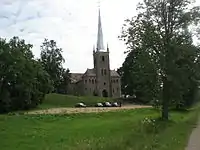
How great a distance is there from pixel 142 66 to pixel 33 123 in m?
12.7

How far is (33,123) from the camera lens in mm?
43000

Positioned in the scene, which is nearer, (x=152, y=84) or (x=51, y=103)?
(x=152, y=84)

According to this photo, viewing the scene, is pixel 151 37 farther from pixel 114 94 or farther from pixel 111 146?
pixel 114 94

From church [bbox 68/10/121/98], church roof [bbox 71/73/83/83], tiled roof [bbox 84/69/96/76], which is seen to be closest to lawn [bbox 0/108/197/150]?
church [bbox 68/10/121/98]

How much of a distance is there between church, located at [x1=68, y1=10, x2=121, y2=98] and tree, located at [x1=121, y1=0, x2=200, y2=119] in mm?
104401

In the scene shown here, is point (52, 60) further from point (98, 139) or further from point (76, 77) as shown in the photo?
point (98, 139)

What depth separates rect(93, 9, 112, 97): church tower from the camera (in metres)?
151

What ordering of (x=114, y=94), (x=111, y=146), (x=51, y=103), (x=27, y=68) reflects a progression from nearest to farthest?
1. (x=111, y=146)
2. (x=27, y=68)
3. (x=51, y=103)
4. (x=114, y=94)

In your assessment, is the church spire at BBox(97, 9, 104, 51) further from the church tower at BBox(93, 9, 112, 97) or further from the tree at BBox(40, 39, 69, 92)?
the tree at BBox(40, 39, 69, 92)

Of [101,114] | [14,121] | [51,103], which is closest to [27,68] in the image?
[51,103]

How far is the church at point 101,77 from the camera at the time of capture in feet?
493

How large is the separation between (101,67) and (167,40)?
110 m

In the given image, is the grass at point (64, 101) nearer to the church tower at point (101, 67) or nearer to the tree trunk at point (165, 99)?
the church tower at point (101, 67)

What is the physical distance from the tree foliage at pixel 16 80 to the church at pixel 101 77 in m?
63.9
